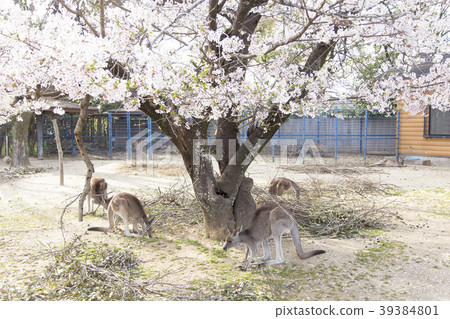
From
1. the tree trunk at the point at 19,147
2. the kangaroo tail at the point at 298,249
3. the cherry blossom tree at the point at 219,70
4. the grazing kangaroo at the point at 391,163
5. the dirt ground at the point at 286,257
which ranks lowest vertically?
the dirt ground at the point at 286,257

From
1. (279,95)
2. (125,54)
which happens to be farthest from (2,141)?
(279,95)

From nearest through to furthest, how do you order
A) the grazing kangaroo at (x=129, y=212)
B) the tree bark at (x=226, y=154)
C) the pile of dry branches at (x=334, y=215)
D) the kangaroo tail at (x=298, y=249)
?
the kangaroo tail at (x=298, y=249)
the tree bark at (x=226, y=154)
the grazing kangaroo at (x=129, y=212)
the pile of dry branches at (x=334, y=215)

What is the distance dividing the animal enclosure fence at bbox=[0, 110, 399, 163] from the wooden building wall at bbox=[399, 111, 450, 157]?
43.6 inches

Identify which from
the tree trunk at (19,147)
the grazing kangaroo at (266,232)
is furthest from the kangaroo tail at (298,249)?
the tree trunk at (19,147)

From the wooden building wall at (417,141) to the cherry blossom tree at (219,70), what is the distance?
9.27 metres

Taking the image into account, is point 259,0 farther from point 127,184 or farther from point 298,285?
point 127,184

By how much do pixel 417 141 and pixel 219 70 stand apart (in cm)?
1284

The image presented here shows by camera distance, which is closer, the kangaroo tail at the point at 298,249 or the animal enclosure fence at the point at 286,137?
the kangaroo tail at the point at 298,249

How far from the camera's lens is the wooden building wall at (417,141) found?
13711mm

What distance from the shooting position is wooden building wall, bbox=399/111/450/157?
13.7 m

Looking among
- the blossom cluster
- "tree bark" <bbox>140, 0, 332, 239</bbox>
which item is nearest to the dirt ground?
"tree bark" <bbox>140, 0, 332, 239</bbox>

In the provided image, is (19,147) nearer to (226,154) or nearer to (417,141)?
(226,154)

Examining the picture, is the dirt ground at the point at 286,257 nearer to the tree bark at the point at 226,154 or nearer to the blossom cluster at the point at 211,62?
the tree bark at the point at 226,154

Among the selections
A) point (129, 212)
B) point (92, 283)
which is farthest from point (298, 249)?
point (129, 212)
